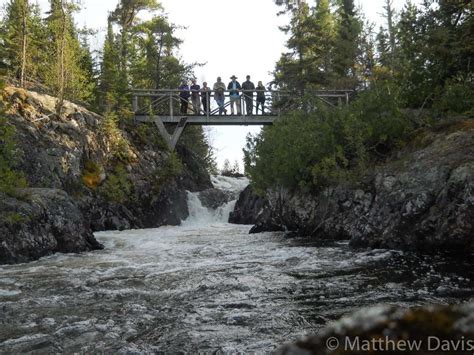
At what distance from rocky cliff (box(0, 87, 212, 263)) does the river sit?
3975 mm

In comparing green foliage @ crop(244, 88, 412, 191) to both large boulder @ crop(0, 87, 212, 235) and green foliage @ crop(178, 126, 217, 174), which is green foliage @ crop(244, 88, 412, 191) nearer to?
large boulder @ crop(0, 87, 212, 235)

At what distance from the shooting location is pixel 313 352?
1.09m

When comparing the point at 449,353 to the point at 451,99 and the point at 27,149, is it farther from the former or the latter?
the point at 27,149

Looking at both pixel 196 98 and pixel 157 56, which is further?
pixel 157 56

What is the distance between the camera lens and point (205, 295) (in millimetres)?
5215

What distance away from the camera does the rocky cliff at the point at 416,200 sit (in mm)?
6445

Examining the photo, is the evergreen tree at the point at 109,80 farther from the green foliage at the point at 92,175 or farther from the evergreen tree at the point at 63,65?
the green foliage at the point at 92,175

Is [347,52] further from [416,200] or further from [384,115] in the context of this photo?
[416,200]

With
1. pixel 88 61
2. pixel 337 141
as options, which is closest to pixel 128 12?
pixel 88 61

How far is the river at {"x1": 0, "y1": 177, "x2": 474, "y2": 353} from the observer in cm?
366

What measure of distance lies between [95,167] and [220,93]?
309 inches

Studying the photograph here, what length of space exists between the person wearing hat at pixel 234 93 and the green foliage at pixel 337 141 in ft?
30.0

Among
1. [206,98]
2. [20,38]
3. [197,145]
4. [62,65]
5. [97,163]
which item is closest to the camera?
[62,65]

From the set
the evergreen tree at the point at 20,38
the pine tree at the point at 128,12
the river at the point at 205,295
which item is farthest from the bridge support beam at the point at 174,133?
the river at the point at 205,295
